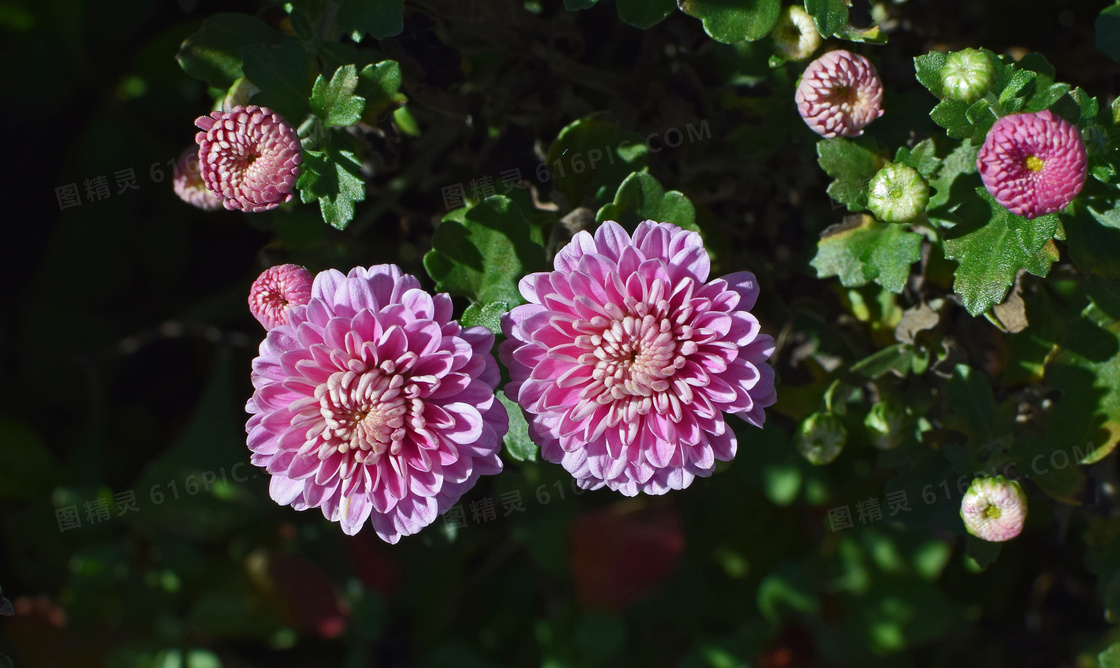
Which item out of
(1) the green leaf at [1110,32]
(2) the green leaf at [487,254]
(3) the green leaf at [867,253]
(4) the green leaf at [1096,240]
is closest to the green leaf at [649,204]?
(2) the green leaf at [487,254]

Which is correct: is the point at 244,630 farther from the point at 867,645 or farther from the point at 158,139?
the point at 867,645

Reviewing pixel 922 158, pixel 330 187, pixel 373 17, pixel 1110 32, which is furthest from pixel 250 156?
pixel 1110 32

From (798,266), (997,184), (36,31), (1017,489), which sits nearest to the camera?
(997,184)

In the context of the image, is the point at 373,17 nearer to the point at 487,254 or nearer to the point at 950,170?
the point at 487,254

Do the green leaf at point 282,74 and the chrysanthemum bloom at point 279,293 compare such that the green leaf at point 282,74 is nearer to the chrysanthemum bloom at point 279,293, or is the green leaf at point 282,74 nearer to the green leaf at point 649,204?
the chrysanthemum bloom at point 279,293

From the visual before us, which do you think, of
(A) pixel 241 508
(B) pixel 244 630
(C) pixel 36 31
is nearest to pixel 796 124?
(A) pixel 241 508

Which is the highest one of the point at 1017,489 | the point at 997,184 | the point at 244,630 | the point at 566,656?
the point at 997,184
